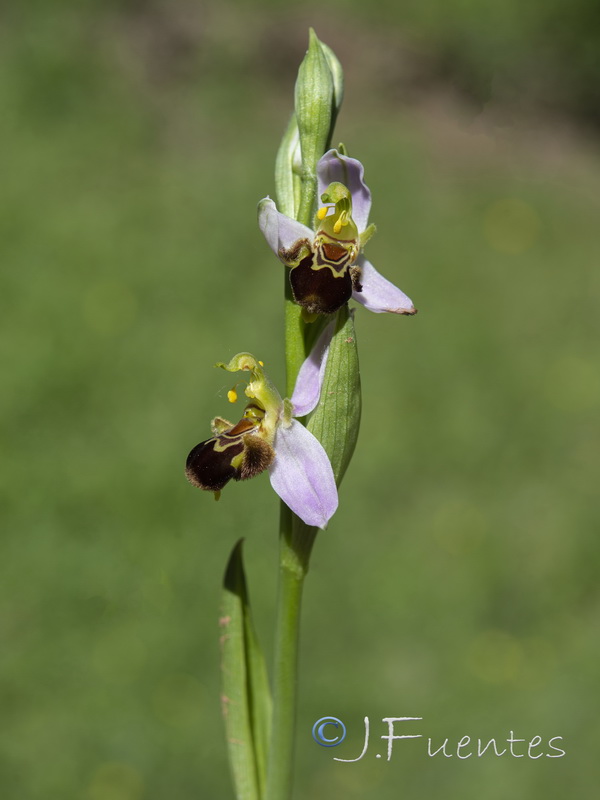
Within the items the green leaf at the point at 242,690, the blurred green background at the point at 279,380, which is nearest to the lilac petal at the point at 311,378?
the green leaf at the point at 242,690

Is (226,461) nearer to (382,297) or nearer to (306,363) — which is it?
(306,363)

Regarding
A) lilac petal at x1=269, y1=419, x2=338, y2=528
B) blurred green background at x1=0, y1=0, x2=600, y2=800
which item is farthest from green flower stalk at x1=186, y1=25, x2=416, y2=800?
blurred green background at x1=0, y1=0, x2=600, y2=800

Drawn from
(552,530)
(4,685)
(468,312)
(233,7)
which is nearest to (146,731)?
(4,685)

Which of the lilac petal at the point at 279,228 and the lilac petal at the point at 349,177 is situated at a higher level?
the lilac petal at the point at 349,177

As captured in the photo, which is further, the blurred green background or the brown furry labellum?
the blurred green background

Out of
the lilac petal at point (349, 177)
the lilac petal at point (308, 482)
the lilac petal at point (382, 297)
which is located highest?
the lilac petal at point (349, 177)

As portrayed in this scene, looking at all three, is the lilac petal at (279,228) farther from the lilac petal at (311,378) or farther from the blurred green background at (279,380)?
the blurred green background at (279,380)

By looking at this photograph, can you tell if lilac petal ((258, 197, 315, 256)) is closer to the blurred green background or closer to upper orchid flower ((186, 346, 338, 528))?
upper orchid flower ((186, 346, 338, 528))
